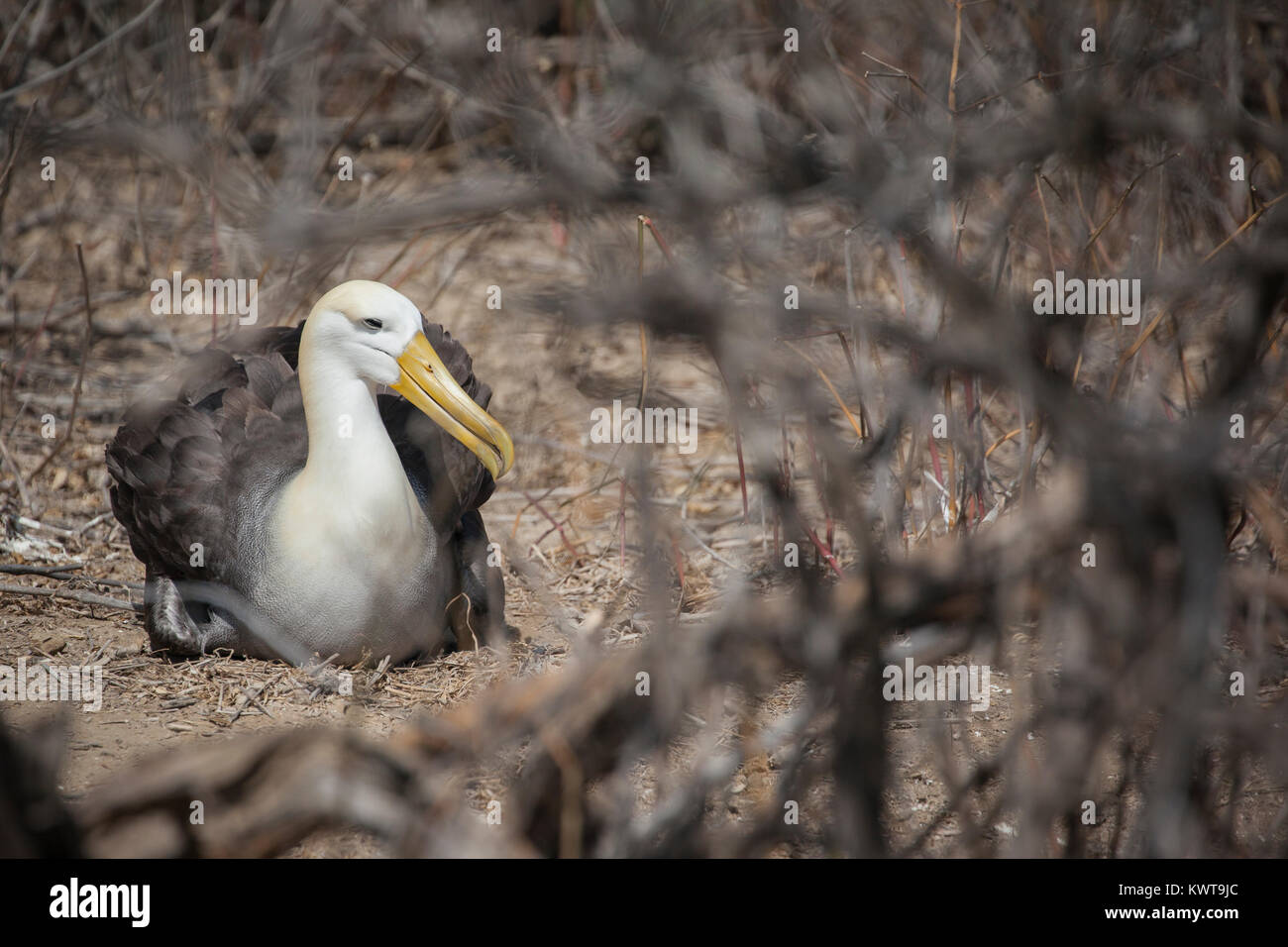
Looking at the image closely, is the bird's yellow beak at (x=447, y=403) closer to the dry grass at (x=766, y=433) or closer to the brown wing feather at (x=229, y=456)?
the dry grass at (x=766, y=433)

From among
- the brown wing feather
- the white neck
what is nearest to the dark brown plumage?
the brown wing feather

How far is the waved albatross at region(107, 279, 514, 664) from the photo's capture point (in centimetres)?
395

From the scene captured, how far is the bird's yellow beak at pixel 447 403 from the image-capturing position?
384 centimetres

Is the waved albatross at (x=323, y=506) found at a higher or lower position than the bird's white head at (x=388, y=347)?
lower

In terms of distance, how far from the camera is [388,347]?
13.0 feet

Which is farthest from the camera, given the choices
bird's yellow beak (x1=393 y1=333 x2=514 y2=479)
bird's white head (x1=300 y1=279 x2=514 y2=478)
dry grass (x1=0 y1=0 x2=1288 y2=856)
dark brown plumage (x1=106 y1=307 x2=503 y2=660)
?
dark brown plumage (x1=106 y1=307 x2=503 y2=660)


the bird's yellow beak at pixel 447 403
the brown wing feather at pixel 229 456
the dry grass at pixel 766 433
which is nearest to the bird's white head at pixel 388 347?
the bird's yellow beak at pixel 447 403

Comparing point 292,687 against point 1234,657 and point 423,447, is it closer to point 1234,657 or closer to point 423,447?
point 423,447

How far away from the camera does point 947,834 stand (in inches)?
116

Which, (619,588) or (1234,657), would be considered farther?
(619,588)

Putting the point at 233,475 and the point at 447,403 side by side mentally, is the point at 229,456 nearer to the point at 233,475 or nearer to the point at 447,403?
the point at 233,475

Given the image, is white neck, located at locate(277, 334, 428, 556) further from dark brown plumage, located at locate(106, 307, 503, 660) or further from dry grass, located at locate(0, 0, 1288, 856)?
dry grass, located at locate(0, 0, 1288, 856)

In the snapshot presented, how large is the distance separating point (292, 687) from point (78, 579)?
136cm
